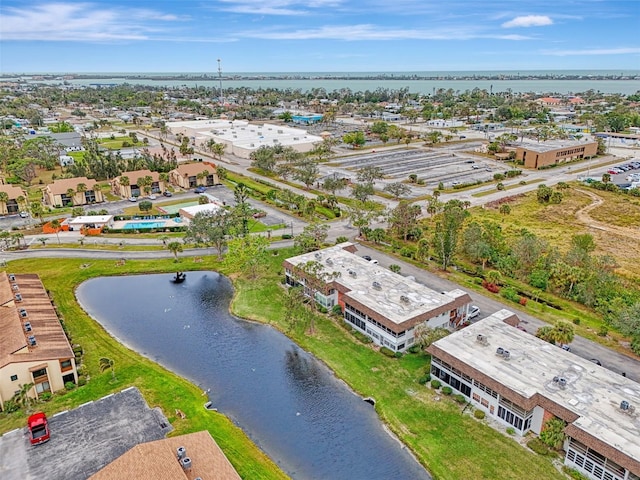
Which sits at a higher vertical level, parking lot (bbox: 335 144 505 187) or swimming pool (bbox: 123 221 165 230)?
parking lot (bbox: 335 144 505 187)

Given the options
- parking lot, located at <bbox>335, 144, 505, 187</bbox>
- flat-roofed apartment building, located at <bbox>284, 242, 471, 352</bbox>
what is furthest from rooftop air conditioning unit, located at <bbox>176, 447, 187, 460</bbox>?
parking lot, located at <bbox>335, 144, 505, 187</bbox>

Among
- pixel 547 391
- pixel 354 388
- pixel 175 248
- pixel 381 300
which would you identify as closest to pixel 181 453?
pixel 354 388

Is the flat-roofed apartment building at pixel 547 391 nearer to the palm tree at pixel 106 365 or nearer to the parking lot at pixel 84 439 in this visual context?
the parking lot at pixel 84 439

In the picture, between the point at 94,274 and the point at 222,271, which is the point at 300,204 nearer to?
the point at 222,271

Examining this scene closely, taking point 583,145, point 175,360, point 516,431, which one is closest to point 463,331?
point 516,431

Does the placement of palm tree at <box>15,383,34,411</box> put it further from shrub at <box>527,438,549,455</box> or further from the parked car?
the parked car

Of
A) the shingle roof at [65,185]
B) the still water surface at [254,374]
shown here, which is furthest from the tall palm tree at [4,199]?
the still water surface at [254,374]

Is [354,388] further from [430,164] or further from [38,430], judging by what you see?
[430,164]
